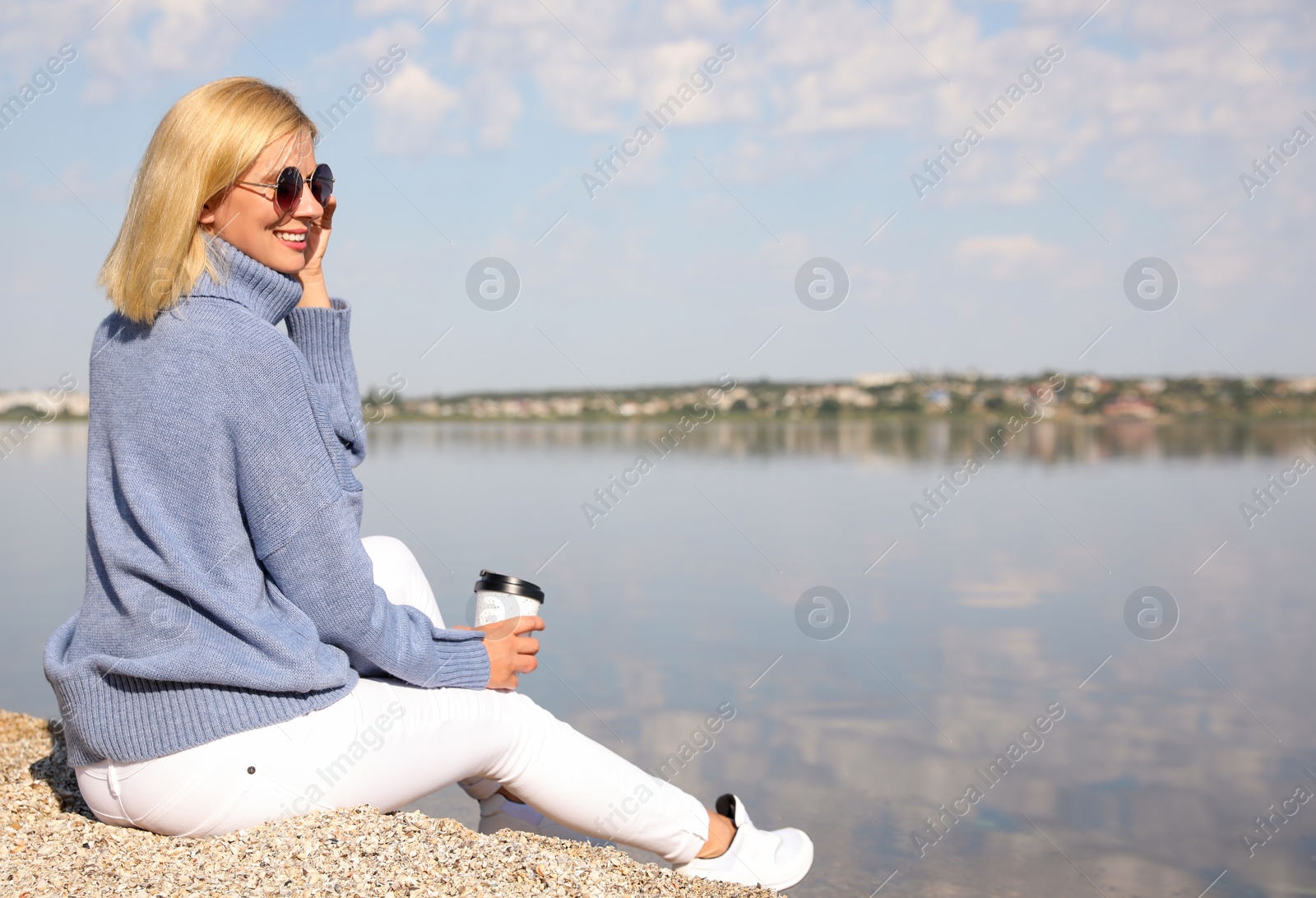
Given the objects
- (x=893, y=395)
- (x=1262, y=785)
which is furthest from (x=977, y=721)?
(x=893, y=395)

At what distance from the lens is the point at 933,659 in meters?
4.51

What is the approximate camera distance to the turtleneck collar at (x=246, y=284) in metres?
2.00

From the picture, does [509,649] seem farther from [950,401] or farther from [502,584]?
[950,401]

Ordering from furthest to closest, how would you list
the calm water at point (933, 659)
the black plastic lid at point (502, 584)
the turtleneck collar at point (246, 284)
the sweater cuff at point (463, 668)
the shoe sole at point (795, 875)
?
the calm water at point (933, 659) < the shoe sole at point (795, 875) < the black plastic lid at point (502, 584) < the sweater cuff at point (463, 668) < the turtleneck collar at point (246, 284)

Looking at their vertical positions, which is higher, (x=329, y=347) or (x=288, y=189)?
(x=288, y=189)

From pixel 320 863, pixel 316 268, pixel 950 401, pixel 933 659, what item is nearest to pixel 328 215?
pixel 316 268

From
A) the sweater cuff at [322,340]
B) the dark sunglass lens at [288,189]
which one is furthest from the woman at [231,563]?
the sweater cuff at [322,340]

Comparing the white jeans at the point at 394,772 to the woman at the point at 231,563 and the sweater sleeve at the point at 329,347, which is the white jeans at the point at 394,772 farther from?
the sweater sleeve at the point at 329,347

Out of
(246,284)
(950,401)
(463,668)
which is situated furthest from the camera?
(950,401)

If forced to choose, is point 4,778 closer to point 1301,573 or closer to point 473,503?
point 1301,573

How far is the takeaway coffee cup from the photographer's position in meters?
2.32

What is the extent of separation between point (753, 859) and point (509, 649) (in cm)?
72

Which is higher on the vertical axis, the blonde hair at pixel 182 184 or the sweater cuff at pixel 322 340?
the blonde hair at pixel 182 184

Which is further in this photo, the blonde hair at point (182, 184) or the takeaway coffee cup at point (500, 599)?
the takeaway coffee cup at point (500, 599)
